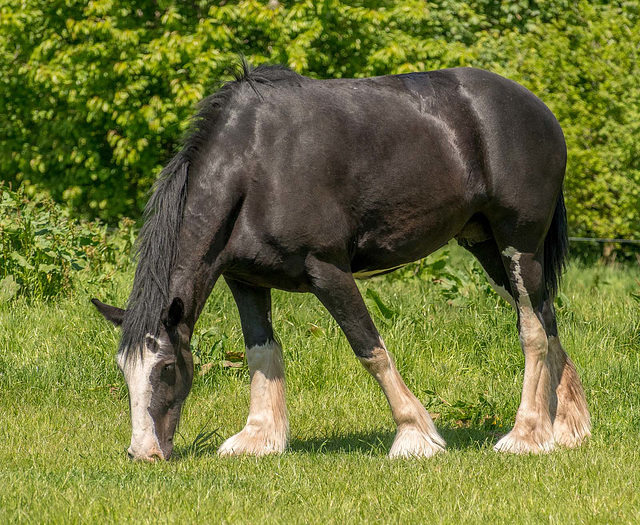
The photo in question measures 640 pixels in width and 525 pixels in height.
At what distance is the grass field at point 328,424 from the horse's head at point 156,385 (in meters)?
0.14

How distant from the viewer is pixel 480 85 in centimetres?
539

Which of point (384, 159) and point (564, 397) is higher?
point (384, 159)

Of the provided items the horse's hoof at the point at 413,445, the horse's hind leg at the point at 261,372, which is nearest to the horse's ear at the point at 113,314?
the horse's hind leg at the point at 261,372

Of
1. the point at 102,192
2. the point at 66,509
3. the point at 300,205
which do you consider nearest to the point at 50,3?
the point at 102,192

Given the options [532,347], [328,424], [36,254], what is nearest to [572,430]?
[532,347]

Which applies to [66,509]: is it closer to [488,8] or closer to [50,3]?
[50,3]

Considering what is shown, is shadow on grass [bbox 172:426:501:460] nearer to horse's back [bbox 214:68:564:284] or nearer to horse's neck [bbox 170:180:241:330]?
horse's neck [bbox 170:180:241:330]

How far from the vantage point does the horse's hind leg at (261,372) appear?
17.3ft

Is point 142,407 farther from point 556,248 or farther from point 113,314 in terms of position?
point 556,248

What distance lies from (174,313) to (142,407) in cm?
51

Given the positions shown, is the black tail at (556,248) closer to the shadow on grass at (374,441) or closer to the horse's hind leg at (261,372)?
the shadow on grass at (374,441)

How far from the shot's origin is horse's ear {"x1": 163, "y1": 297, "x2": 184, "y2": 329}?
4.60 meters

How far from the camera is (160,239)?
4.69m

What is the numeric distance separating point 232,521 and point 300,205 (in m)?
1.70
